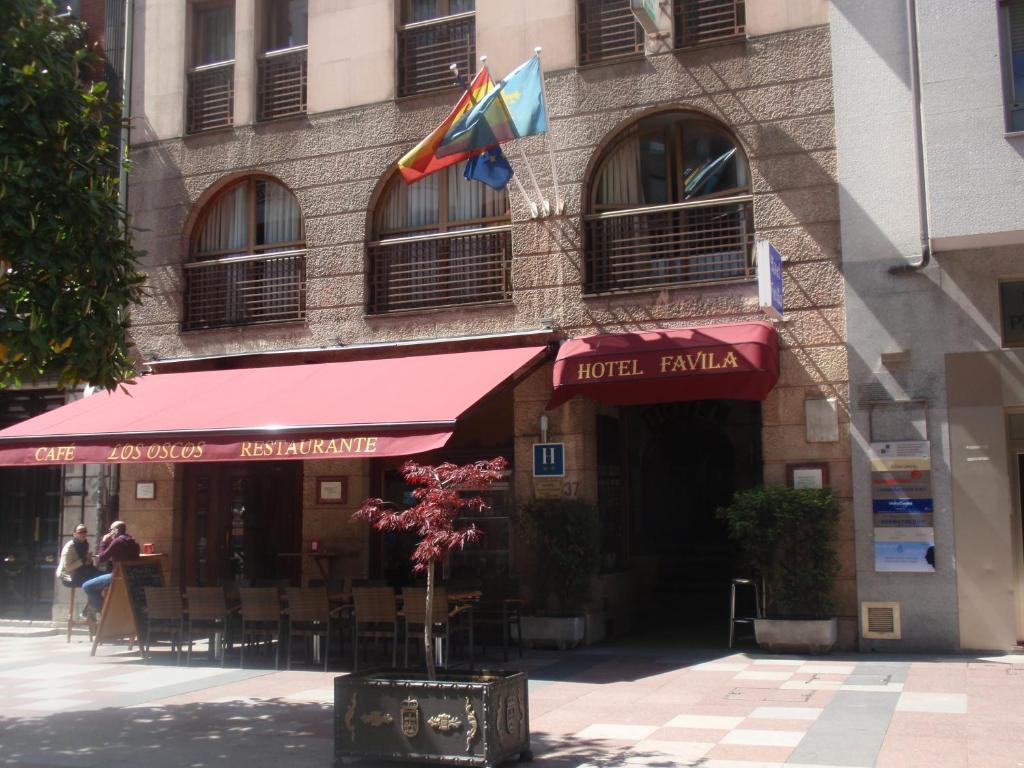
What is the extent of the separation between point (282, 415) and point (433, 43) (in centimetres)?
588

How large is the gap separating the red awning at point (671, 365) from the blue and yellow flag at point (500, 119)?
258cm

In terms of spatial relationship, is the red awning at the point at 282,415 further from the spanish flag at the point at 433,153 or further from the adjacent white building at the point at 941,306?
the adjacent white building at the point at 941,306

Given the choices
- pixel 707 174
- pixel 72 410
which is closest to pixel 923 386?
pixel 707 174

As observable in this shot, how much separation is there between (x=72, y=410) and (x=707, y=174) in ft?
29.7

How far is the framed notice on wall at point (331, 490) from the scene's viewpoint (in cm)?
1471

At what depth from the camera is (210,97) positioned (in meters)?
16.3

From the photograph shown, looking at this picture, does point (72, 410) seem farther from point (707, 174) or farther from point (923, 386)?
point (923, 386)

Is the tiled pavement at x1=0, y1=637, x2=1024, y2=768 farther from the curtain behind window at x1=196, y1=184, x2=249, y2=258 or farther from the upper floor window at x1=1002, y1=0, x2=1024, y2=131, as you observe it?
the curtain behind window at x1=196, y1=184, x2=249, y2=258

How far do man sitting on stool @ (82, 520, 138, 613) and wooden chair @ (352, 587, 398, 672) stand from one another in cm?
381

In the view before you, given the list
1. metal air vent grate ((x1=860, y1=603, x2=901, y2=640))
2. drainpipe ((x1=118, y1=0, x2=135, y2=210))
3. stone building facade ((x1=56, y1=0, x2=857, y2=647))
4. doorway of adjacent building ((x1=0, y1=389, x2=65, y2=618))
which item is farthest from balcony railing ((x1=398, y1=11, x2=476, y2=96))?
metal air vent grate ((x1=860, y1=603, x2=901, y2=640))

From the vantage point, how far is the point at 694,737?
8062 mm

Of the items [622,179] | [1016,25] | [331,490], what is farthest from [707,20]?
[331,490]

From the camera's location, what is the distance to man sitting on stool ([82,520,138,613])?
13.7 m

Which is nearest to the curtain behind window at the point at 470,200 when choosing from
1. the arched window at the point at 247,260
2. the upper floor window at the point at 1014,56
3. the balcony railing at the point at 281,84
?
the arched window at the point at 247,260
